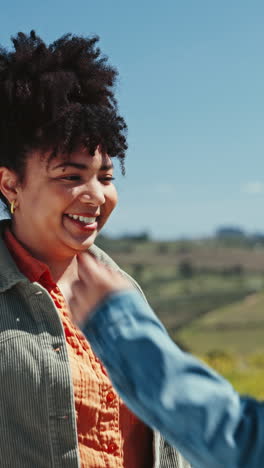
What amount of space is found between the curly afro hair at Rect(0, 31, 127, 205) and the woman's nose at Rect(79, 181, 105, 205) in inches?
4.9

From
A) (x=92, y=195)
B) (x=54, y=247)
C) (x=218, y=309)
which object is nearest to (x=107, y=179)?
(x=92, y=195)

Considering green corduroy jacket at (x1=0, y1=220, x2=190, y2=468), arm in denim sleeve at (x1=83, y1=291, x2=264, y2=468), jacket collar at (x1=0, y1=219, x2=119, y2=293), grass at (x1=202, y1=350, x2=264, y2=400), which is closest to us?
arm in denim sleeve at (x1=83, y1=291, x2=264, y2=468)

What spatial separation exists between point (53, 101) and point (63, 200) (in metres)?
0.31

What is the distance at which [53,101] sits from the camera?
7.34 feet

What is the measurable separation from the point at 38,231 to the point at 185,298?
29.7 meters

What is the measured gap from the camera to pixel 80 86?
2.33 meters

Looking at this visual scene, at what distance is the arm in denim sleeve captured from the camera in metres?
0.82

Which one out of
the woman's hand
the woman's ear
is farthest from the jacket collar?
the woman's hand

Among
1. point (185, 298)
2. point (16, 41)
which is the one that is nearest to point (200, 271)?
point (185, 298)

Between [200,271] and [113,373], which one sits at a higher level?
[113,373]

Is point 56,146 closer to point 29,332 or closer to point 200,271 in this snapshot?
point 29,332

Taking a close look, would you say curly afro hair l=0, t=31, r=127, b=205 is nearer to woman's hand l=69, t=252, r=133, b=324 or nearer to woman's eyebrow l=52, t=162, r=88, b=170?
woman's eyebrow l=52, t=162, r=88, b=170

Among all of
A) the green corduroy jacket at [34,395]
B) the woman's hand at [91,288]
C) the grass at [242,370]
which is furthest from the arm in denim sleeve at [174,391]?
the grass at [242,370]

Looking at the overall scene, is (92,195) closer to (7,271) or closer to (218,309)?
(7,271)
